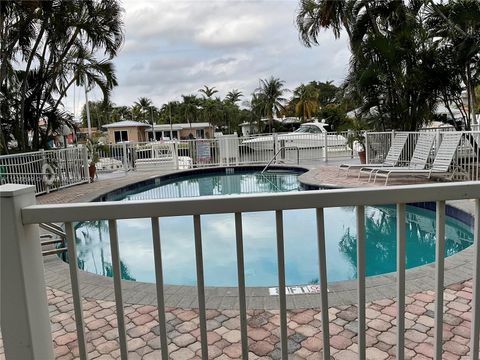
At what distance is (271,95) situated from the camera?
31.8 metres

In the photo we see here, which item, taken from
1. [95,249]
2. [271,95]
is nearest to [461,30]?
[95,249]

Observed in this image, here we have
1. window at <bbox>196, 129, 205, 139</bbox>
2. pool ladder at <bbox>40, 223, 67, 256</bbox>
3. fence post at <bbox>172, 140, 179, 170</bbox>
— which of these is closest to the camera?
pool ladder at <bbox>40, 223, 67, 256</bbox>

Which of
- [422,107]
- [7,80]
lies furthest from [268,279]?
[7,80]

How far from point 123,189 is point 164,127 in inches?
936

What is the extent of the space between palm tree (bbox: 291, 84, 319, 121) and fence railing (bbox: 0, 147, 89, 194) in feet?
81.8

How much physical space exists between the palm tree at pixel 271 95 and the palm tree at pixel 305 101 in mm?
1508

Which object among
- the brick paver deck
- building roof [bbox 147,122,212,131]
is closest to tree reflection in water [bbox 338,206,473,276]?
the brick paver deck

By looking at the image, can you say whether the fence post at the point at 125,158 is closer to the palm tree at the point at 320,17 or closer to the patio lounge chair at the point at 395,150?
the palm tree at the point at 320,17

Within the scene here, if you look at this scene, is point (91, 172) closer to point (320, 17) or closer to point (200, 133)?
point (320, 17)

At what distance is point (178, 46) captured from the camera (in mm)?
11852

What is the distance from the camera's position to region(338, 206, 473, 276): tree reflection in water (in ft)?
15.2

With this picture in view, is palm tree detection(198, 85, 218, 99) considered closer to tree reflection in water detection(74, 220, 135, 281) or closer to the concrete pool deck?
tree reflection in water detection(74, 220, 135, 281)

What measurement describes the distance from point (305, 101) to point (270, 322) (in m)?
31.5

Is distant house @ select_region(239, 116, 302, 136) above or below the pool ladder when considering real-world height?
above
